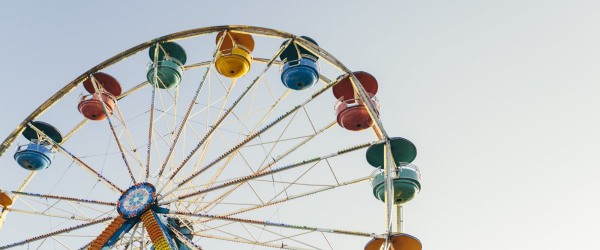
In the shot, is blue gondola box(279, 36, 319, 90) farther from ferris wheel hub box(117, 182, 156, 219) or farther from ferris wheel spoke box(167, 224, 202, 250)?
ferris wheel spoke box(167, 224, 202, 250)

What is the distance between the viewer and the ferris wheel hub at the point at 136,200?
10367 mm

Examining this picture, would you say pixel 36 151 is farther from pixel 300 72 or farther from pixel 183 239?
pixel 300 72

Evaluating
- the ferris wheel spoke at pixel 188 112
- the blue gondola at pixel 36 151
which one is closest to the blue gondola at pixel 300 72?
the ferris wheel spoke at pixel 188 112

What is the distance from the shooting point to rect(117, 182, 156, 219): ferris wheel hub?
10.4 m

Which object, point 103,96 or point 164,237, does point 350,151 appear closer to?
point 164,237

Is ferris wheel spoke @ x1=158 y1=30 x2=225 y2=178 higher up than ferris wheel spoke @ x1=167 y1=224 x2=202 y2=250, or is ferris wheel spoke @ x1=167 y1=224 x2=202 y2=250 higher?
ferris wheel spoke @ x1=158 y1=30 x2=225 y2=178

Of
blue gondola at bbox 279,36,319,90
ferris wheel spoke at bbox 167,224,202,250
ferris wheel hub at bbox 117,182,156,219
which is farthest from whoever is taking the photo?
blue gondola at bbox 279,36,319,90

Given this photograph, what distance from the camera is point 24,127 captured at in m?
13.2

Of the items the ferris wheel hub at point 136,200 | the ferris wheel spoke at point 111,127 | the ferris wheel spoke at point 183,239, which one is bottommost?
the ferris wheel spoke at point 183,239

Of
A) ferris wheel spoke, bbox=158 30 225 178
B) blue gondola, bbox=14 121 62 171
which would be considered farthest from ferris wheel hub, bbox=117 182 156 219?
blue gondola, bbox=14 121 62 171

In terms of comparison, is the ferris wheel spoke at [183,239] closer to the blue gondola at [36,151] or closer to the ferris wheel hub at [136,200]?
the ferris wheel hub at [136,200]

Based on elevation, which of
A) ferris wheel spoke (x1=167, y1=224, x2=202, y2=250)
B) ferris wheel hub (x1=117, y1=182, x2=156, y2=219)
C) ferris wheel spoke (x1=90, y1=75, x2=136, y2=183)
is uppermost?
ferris wheel spoke (x1=90, y1=75, x2=136, y2=183)

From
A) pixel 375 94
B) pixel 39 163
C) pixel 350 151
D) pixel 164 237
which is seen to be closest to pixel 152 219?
pixel 164 237

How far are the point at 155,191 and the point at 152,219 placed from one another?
627 millimetres
